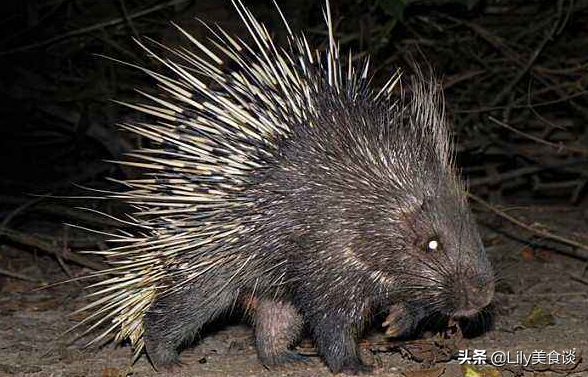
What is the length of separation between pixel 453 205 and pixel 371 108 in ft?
2.12

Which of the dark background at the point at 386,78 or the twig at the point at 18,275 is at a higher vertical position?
the dark background at the point at 386,78

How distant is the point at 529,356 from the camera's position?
400 centimetres

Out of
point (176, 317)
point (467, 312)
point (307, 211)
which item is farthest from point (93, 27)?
point (467, 312)

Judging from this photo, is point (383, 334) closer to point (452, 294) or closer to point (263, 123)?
point (452, 294)

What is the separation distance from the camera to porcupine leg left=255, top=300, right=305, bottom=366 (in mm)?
4230

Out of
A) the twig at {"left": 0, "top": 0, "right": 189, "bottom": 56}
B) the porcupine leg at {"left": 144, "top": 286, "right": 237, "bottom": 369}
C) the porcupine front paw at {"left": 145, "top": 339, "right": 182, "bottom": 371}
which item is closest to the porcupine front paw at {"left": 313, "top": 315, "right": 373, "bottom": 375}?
the porcupine leg at {"left": 144, "top": 286, "right": 237, "bottom": 369}

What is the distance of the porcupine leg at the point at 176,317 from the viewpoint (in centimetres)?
396

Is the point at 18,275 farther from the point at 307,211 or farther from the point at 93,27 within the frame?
the point at 307,211

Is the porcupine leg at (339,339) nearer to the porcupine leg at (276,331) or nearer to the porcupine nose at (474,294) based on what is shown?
the porcupine leg at (276,331)

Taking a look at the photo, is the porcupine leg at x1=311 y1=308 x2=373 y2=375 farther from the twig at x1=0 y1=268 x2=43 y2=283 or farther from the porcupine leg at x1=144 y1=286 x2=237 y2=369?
the twig at x1=0 y1=268 x2=43 y2=283

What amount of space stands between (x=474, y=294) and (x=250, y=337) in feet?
5.46

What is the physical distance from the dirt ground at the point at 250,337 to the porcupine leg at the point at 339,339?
0.15 m

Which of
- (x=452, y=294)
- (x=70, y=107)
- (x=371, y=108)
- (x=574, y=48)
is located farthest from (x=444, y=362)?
(x=70, y=107)

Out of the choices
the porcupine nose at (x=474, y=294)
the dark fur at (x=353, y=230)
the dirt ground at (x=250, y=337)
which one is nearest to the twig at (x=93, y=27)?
the dirt ground at (x=250, y=337)
